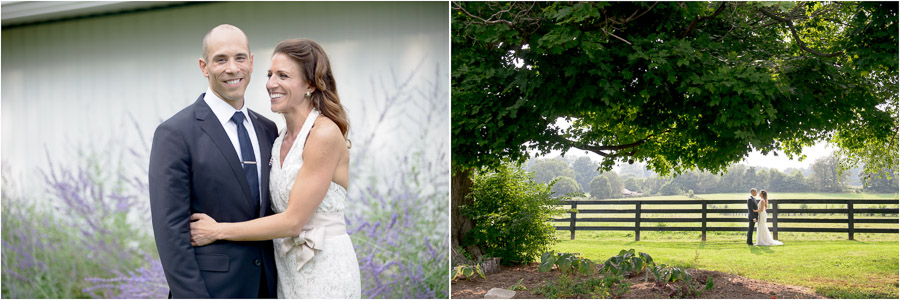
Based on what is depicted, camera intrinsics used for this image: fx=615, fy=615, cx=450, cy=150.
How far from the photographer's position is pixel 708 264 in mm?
5766

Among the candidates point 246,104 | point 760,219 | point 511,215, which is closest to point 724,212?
point 760,219

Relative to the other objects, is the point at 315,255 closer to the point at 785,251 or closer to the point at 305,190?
the point at 305,190

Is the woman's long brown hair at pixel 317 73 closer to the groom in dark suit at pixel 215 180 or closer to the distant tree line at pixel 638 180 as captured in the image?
the groom in dark suit at pixel 215 180

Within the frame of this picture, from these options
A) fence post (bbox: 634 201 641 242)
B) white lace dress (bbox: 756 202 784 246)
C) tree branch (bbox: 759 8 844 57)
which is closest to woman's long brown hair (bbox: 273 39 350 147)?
tree branch (bbox: 759 8 844 57)

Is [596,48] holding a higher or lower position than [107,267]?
higher

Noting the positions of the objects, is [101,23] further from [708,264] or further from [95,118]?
[708,264]

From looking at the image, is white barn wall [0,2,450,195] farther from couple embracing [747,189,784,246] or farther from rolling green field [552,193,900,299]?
couple embracing [747,189,784,246]

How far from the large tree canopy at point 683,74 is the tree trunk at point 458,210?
1.01 m

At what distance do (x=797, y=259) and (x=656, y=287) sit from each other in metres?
1.65

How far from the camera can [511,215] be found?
6102 mm

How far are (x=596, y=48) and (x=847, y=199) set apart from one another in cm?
321

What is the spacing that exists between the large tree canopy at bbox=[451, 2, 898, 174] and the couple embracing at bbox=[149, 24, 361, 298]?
248 centimetres

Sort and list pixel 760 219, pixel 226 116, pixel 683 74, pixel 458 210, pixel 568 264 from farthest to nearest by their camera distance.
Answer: pixel 458 210
pixel 760 219
pixel 568 264
pixel 683 74
pixel 226 116

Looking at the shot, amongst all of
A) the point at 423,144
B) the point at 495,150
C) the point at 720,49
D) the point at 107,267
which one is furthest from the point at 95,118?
the point at 720,49
